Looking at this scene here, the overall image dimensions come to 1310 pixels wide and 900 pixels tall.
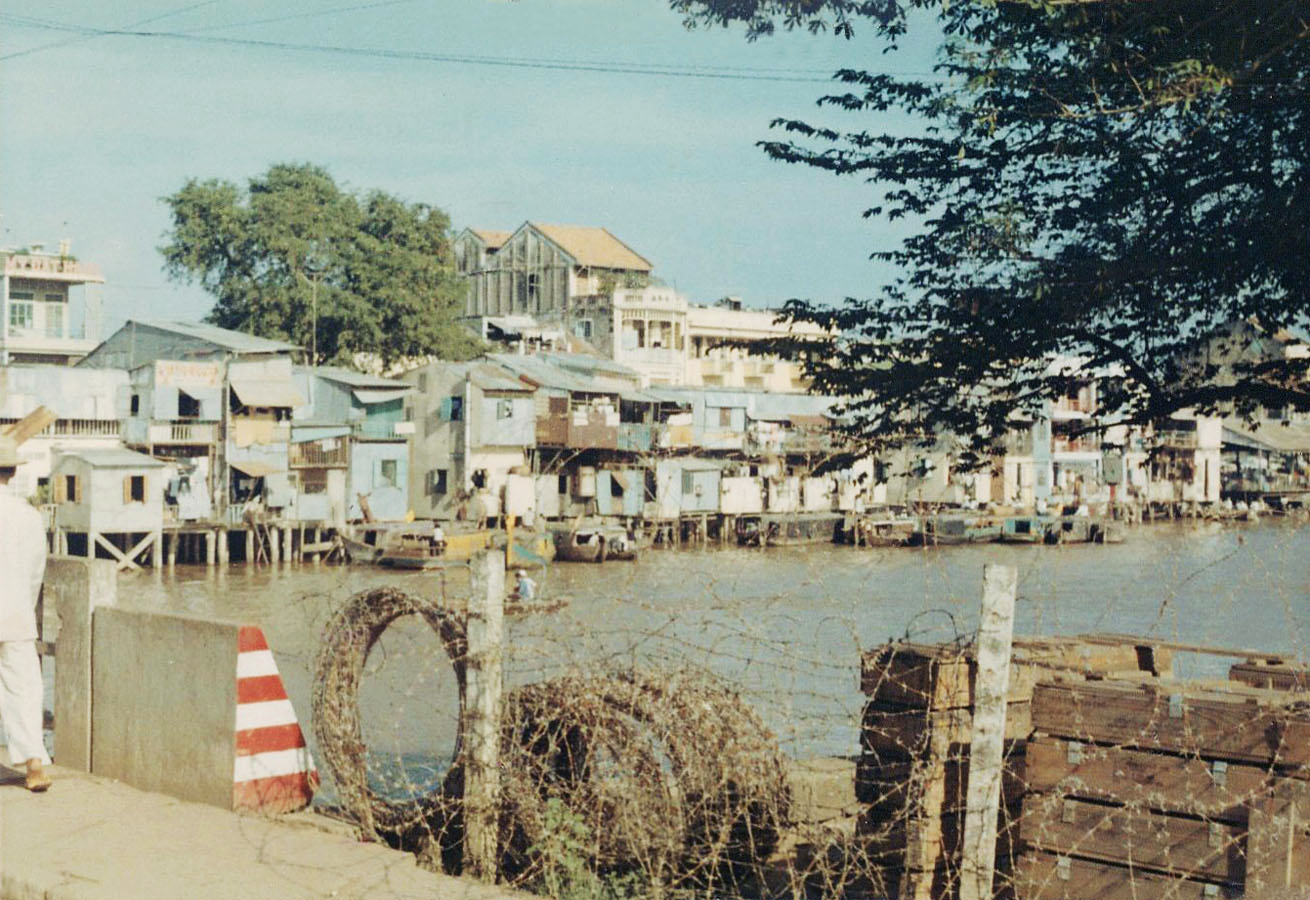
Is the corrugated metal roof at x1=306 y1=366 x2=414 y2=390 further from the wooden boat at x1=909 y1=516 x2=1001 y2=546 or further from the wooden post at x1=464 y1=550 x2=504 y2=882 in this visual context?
the wooden post at x1=464 y1=550 x2=504 y2=882

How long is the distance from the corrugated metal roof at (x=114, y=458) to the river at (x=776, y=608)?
11.3 ft

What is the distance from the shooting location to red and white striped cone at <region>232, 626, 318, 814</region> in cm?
610

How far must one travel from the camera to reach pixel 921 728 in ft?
17.3

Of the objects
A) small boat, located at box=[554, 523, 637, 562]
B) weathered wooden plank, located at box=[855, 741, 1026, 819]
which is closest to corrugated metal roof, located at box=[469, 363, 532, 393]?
small boat, located at box=[554, 523, 637, 562]

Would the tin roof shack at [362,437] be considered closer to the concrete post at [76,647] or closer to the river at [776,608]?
the river at [776,608]

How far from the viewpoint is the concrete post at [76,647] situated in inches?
273

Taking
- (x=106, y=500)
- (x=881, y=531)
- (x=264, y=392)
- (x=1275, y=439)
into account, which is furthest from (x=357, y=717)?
(x=1275, y=439)

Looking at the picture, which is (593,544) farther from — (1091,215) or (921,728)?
(921,728)

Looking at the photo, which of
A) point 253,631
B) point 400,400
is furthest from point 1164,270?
point 400,400

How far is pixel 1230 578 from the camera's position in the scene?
135ft

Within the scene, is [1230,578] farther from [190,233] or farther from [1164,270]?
[190,233]

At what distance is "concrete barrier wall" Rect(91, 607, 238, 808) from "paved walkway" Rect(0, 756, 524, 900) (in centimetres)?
16

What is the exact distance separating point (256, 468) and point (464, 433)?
24.5 ft

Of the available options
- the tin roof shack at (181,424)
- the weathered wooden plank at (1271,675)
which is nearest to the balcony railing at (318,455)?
the tin roof shack at (181,424)
